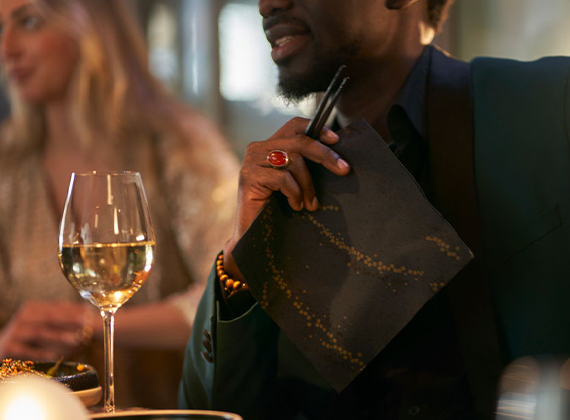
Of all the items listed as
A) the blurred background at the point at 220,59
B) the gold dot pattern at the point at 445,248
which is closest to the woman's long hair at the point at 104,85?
the gold dot pattern at the point at 445,248

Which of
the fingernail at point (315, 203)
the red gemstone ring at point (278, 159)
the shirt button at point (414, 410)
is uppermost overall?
the red gemstone ring at point (278, 159)

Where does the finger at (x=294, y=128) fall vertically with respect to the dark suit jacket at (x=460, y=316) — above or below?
above

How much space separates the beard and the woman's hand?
37.7 inches

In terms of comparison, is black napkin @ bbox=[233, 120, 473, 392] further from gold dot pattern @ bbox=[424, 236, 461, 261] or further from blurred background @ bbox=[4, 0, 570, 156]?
blurred background @ bbox=[4, 0, 570, 156]

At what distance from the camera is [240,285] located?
3.78 feet

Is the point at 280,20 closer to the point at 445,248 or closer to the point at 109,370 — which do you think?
the point at 445,248

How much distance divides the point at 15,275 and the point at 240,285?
1276 millimetres

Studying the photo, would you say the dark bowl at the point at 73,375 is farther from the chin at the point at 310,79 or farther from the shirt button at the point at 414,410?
the chin at the point at 310,79

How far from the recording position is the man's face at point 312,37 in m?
1.31

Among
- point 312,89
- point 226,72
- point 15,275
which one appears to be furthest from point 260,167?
point 226,72

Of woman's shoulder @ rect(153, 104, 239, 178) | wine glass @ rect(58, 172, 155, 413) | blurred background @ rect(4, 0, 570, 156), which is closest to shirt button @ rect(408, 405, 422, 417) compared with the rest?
wine glass @ rect(58, 172, 155, 413)

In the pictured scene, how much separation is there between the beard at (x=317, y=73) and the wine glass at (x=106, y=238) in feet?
1.60

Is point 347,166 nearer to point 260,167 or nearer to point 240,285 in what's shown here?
point 260,167

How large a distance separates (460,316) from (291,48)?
538 mm
